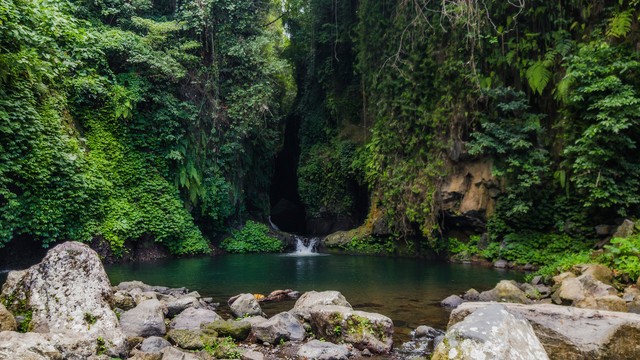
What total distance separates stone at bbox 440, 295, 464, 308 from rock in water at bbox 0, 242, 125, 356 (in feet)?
17.8

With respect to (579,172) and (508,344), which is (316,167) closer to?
(579,172)

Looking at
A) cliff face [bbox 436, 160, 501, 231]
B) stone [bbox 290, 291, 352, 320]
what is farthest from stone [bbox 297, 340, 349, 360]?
cliff face [bbox 436, 160, 501, 231]

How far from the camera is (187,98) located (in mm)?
17766

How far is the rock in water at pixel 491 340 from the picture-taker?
2.79m

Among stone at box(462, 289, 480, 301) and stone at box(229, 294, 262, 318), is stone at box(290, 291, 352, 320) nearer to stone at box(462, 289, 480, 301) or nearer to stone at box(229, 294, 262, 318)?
stone at box(229, 294, 262, 318)

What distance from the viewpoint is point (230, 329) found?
19.6 feet

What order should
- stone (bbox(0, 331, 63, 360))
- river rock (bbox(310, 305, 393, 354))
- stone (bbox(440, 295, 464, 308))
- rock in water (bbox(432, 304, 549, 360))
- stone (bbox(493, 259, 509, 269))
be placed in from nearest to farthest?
1. rock in water (bbox(432, 304, 549, 360))
2. stone (bbox(0, 331, 63, 360))
3. river rock (bbox(310, 305, 393, 354))
4. stone (bbox(440, 295, 464, 308))
5. stone (bbox(493, 259, 509, 269))

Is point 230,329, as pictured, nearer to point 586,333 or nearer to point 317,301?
point 317,301

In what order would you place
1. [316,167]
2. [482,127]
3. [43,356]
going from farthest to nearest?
[316,167], [482,127], [43,356]

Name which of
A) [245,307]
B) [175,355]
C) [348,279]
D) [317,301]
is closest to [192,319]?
[245,307]

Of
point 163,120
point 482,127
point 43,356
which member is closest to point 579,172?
point 482,127

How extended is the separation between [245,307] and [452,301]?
3.72m

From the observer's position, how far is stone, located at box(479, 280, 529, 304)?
775 centimetres

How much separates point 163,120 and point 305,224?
1008cm
